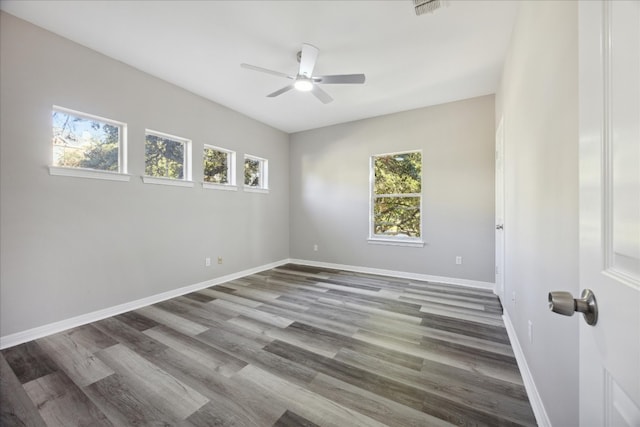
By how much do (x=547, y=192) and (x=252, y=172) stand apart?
4.28 metres

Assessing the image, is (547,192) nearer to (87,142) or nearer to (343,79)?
(343,79)

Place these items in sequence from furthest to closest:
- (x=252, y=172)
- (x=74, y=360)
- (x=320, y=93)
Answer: (x=252, y=172)
(x=320, y=93)
(x=74, y=360)

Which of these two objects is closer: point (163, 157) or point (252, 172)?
point (163, 157)

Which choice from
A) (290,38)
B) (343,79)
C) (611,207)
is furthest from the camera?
(343,79)

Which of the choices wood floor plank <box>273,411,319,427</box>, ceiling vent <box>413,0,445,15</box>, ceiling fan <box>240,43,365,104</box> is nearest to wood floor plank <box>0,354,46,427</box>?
wood floor plank <box>273,411,319,427</box>

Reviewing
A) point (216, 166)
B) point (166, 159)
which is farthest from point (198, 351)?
point (216, 166)

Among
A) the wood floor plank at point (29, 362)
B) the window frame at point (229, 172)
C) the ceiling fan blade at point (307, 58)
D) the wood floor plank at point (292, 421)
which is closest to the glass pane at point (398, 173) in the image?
the ceiling fan blade at point (307, 58)

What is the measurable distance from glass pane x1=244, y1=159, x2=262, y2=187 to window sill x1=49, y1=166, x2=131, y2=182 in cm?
193

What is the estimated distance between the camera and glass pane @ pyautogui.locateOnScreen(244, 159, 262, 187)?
15.2 ft

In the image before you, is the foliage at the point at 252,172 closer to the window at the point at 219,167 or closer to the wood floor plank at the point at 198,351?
the window at the point at 219,167

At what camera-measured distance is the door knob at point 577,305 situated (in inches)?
20.3

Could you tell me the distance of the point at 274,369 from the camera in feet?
6.12

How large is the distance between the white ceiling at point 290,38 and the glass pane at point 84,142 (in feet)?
2.54

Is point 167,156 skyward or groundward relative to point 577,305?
skyward
